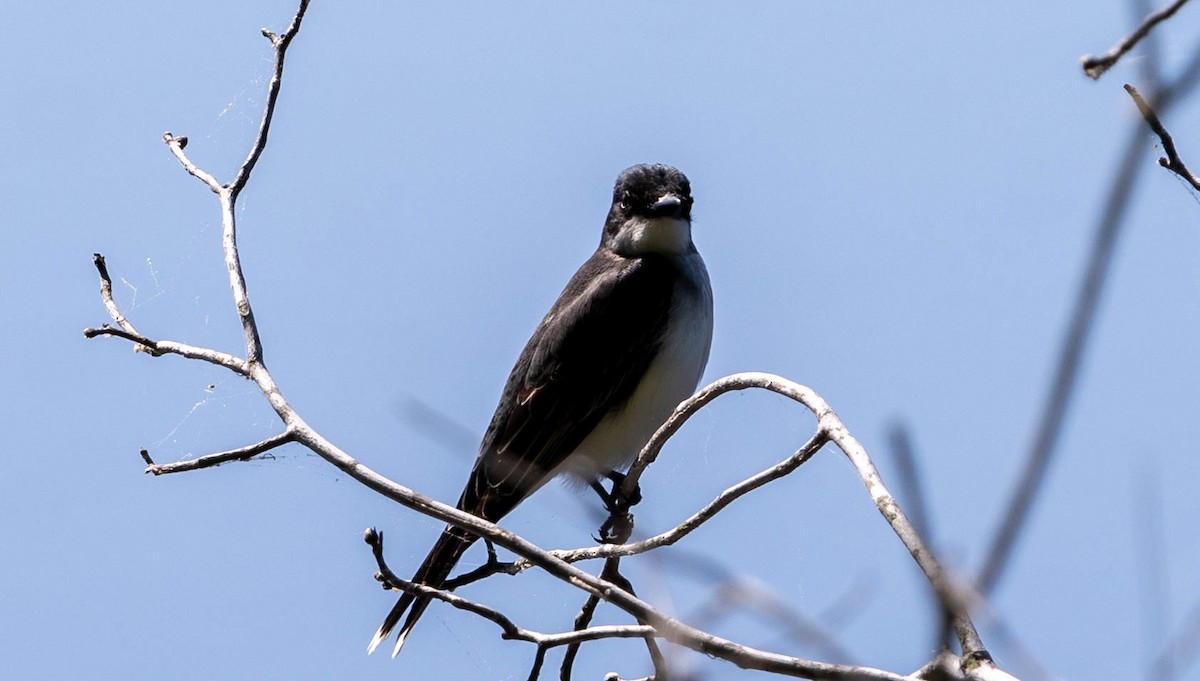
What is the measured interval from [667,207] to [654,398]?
112 cm

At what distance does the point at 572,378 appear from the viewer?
6215mm

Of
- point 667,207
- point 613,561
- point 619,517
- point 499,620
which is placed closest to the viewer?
point 499,620

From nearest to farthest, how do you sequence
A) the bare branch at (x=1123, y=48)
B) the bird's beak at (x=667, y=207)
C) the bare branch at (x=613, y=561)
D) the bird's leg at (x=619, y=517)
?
the bare branch at (x=1123, y=48)
the bare branch at (x=613, y=561)
the bird's leg at (x=619, y=517)
the bird's beak at (x=667, y=207)

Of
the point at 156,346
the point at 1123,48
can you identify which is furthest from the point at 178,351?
the point at 1123,48

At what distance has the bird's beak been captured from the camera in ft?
21.8

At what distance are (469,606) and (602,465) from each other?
294 cm

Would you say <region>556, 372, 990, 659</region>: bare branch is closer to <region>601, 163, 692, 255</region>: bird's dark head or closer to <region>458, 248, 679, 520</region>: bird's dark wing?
<region>458, 248, 679, 520</region>: bird's dark wing

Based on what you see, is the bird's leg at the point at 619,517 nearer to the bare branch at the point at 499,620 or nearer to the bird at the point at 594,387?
the bird at the point at 594,387

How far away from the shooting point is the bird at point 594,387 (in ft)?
19.6

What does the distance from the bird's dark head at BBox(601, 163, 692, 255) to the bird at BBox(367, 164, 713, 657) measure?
0.06 m

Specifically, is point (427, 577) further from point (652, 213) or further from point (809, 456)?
point (809, 456)

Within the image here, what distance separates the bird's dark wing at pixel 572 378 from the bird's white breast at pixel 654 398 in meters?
0.05

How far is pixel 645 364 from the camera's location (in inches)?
241

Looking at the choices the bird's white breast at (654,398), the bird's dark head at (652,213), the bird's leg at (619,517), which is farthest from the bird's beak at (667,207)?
the bird's leg at (619,517)
